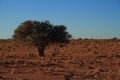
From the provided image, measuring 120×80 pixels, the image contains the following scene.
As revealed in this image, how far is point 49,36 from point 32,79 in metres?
19.5

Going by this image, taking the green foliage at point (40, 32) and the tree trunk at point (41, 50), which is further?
the tree trunk at point (41, 50)

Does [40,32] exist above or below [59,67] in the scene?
above

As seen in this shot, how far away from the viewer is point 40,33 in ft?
123

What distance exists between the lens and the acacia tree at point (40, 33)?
37.5 m

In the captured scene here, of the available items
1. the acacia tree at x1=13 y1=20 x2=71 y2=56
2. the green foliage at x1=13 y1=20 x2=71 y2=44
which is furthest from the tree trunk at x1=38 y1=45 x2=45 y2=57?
the green foliage at x1=13 y1=20 x2=71 y2=44

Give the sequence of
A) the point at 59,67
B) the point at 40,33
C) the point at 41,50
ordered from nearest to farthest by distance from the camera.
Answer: the point at 59,67 < the point at 40,33 < the point at 41,50

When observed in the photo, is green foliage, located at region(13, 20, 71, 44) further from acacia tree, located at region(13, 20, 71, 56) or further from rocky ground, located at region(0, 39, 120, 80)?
rocky ground, located at region(0, 39, 120, 80)

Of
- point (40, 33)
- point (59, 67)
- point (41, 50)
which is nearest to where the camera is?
point (59, 67)

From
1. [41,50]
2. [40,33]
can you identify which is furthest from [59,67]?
[41,50]

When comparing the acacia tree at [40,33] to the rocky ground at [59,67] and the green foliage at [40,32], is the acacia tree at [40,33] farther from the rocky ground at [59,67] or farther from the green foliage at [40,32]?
the rocky ground at [59,67]

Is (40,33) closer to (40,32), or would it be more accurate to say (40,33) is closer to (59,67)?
(40,32)

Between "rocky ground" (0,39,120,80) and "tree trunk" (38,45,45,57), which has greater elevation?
"tree trunk" (38,45,45,57)

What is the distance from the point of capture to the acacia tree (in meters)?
37.5

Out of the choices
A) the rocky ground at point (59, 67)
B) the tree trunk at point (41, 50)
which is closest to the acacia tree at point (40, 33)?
the tree trunk at point (41, 50)
